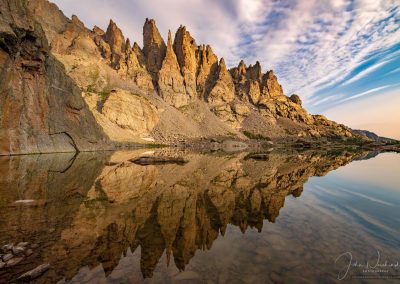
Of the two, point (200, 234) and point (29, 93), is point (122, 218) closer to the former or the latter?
point (200, 234)

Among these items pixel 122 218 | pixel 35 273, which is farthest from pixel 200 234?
pixel 35 273

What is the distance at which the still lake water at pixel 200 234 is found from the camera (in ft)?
24.6

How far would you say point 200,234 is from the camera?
10.7m

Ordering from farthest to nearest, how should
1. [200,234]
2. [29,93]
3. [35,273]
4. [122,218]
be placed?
[29,93], [122,218], [200,234], [35,273]

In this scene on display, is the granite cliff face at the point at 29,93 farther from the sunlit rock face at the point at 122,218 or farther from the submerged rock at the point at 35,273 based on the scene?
the submerged rock at the point at 35,273

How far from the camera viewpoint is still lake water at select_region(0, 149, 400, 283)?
7488mm

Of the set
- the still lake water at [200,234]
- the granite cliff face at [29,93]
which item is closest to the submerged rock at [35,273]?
the still lake water at [200,234]

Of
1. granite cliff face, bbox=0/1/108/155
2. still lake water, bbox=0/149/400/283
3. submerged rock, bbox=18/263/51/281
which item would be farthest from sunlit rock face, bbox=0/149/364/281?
granite cliff face, bbox=0/1/108/155

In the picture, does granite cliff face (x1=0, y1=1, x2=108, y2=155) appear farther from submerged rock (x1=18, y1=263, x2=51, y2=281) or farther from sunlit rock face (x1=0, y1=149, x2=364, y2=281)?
submerged rock (x1=18, y1=263, x2=51, y2=281)

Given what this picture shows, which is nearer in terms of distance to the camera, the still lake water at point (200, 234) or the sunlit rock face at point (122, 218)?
the still lake water at point (200, 234)

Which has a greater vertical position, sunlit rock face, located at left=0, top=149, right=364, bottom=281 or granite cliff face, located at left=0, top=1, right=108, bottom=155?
granite cliff face, located at left=0, top=1, right=108, bottom=155

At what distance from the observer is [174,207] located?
575 inches

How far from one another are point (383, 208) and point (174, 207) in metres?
13.1

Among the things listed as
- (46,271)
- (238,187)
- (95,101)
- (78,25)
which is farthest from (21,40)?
(78,25)
